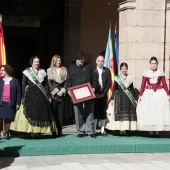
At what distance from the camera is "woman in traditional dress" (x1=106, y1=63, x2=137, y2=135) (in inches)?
343

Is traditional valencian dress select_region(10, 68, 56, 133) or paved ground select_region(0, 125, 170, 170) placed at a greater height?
traditional valencian dress select_region(10, 68, 56, 133)

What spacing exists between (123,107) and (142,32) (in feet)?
4.90

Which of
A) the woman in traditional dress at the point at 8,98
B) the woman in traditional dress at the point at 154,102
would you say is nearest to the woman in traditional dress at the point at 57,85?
the woman in traditional dress at the point at 8,98

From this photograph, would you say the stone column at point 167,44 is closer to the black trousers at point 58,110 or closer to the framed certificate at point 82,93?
the framed certificate at point 82,93

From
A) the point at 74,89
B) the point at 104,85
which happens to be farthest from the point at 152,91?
the point at 74,89

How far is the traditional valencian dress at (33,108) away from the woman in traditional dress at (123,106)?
127 cm

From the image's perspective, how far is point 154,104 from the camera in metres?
8.52

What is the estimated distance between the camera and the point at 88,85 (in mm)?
8289

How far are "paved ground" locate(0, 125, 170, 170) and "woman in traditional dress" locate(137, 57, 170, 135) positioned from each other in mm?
868

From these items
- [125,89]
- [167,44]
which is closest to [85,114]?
[125,89]

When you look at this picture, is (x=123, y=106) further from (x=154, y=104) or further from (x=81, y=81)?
(x=81, y=81)

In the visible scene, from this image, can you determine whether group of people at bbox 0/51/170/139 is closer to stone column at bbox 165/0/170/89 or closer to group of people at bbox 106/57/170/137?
group of people at bbox 106/57/170/137

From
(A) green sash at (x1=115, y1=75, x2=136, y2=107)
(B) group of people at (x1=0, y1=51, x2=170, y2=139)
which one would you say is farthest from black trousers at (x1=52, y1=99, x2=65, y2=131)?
(A) green sash at (x1=115, y1=75, x2=136, y2=107)

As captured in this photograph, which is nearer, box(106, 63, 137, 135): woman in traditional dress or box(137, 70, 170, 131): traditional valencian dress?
box(137, 70, 170, 131): traditional valencian dress
